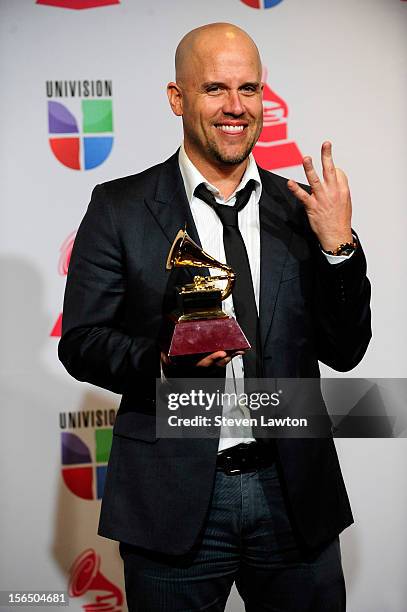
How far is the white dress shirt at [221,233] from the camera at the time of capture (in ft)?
5.60

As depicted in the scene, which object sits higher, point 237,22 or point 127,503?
point 237,22

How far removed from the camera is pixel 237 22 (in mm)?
2490

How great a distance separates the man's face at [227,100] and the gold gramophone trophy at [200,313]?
23 centimetres

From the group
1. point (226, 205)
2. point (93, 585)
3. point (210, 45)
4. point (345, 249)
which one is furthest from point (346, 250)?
point (93, 585)

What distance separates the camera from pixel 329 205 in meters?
1.65

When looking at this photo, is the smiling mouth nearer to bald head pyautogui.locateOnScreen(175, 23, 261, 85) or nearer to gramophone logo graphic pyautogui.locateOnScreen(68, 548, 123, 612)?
bald head pyautogui.locateOnScreen(175, 23, 261, 85)

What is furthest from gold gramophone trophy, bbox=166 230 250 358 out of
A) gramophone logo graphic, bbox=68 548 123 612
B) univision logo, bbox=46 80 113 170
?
gramophone logo graphic, bbox=68 548 123 612

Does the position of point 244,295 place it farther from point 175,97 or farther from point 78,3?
point 78,3

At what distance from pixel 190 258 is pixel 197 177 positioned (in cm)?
24

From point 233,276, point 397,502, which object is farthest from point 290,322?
point 397,502

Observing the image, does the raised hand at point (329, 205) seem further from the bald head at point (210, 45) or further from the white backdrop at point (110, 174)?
the white backdrop at point (110, 174)

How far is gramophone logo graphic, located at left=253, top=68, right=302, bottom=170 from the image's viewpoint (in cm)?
255

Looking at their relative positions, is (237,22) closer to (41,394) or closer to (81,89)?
(81,89)

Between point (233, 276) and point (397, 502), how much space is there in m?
1.48
